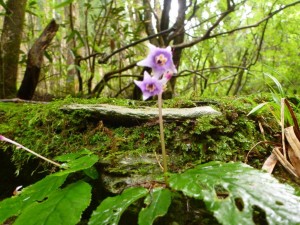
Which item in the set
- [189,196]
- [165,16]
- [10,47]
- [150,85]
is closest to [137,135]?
[150,85]

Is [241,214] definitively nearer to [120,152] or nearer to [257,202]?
[257,202]

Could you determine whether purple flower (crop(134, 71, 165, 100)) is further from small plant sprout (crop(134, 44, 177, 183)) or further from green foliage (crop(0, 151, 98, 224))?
green foliage (crop(0, 151, 98, 224))

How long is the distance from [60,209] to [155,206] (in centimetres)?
36

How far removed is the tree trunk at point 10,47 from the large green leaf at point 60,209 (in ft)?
8.16

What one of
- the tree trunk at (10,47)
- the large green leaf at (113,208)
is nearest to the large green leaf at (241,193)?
the large green leaf at (113,208)

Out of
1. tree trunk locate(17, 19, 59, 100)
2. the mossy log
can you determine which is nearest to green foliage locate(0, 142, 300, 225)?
the mossy log

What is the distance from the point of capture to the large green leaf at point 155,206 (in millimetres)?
931

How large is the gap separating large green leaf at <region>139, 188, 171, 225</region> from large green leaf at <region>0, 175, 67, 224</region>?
0.43m

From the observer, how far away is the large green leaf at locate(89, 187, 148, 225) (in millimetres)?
960

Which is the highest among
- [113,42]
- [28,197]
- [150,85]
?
[113,42]

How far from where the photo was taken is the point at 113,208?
3.24 feet

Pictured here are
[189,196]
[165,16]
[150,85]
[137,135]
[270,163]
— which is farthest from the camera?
[165,16]

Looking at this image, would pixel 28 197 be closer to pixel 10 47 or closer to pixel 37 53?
pixel 37 53

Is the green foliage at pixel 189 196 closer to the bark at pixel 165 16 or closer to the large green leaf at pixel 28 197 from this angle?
the large green leaf at pixel 28 197
